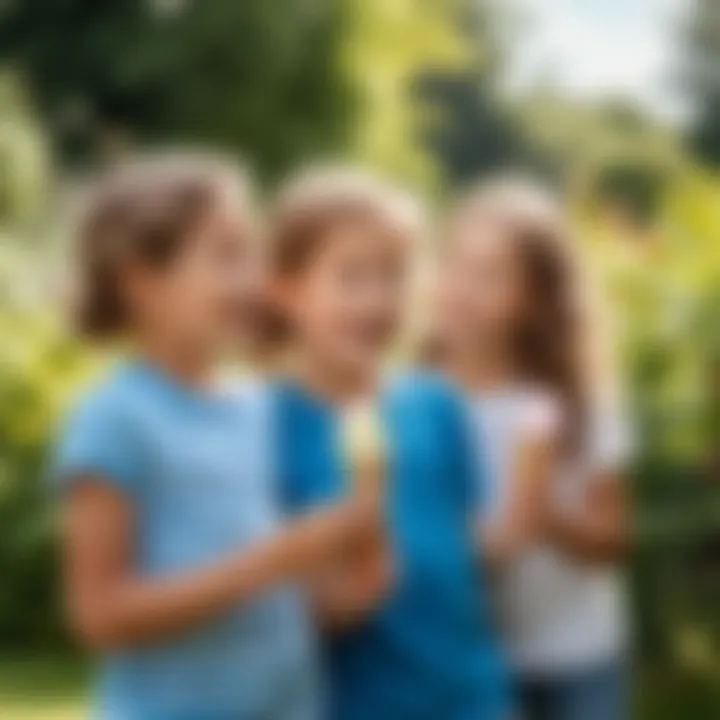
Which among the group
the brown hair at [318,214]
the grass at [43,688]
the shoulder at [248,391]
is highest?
the brown hair at [318,214]

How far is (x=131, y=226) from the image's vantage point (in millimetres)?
1107

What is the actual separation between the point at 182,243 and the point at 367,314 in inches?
5.9

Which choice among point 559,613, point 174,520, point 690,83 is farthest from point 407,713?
point 690,83

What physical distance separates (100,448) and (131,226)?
16cm

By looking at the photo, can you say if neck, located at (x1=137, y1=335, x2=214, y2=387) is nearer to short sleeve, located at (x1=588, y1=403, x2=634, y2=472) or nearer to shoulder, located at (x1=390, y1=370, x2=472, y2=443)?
shoulder, located at (x1=390, y1=370, x2=472, y2=443)

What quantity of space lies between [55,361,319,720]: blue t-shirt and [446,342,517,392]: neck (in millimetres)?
149

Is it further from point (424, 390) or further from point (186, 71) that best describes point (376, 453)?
point (186, 71)

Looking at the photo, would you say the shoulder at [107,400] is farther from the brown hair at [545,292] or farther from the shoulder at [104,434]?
the brown hair at [545,292]

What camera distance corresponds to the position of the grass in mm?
1146

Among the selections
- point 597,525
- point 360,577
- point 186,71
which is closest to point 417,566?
point 360,577

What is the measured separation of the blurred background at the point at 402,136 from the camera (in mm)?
1170

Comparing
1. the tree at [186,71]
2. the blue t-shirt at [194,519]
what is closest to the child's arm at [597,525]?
the blue t-shirt at [194,519]

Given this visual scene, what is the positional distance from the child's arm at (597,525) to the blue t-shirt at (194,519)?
0.70ft

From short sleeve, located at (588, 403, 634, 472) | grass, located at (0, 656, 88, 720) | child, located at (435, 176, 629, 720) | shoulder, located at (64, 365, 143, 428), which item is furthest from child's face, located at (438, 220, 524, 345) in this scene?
grass, located at (0, 656, 88, 720)
